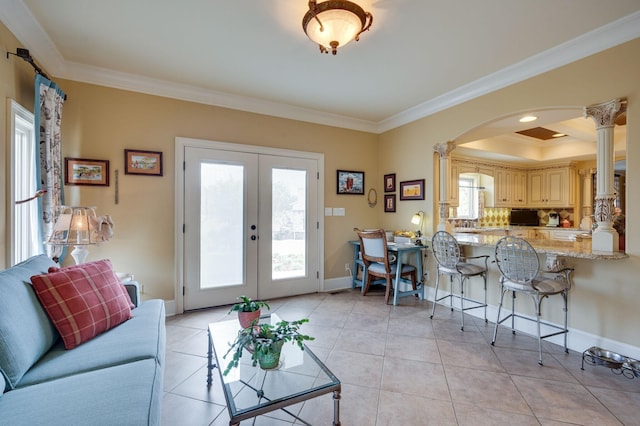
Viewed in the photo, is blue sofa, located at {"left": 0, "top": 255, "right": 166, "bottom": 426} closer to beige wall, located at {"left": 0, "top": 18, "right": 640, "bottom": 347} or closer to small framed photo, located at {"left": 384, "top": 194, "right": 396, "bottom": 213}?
beige wall, located at {"left": 0, "top": 18, "right": 640, "bottom": 347}

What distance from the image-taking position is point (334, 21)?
189 centimetres

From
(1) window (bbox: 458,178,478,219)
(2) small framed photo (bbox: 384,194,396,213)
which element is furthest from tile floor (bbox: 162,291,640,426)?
(1) window (bbox: 458,178,478,219)

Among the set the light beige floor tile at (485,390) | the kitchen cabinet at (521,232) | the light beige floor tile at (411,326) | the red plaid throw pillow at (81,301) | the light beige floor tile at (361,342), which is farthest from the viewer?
the kitchen cabinet at (521,232)

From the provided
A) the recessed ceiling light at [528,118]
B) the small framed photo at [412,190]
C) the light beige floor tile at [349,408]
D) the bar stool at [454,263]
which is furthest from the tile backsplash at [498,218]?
the light beige floor tile at [349,408]

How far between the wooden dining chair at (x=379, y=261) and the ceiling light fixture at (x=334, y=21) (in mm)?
2299

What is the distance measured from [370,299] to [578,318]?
2.12 m

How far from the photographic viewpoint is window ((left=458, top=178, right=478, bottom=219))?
5949 mm

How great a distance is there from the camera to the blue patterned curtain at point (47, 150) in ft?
7.43

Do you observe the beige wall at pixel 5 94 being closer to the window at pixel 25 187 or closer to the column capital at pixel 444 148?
the window at pixel 25 187

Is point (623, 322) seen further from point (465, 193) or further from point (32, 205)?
point (32, 205)

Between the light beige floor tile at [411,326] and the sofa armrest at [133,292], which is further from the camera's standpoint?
the light beige floor tile at [411,326]

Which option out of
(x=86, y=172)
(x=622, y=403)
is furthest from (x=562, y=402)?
(x=86, y=172)

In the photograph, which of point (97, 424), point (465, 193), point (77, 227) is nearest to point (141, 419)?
point (97, 424)

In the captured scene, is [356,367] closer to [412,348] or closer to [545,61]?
[412,348]
